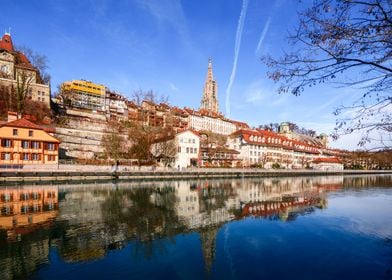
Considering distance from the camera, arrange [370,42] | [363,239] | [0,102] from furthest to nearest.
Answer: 1. [0,102]
2. [363,239]
3. [370,42]

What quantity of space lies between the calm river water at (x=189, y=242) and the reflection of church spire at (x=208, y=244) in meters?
0.04

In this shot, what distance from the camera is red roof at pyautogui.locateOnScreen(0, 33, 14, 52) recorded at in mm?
61916

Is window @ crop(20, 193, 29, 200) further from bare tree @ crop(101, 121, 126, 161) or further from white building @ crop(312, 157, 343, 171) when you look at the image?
white building @ crop(312, 157, 343, 171)

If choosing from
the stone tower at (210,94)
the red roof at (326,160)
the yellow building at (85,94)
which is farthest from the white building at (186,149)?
the stone tower at (210,94)

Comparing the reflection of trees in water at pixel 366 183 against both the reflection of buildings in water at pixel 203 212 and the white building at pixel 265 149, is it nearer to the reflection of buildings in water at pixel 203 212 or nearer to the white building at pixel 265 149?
the white building at pixel 265 149

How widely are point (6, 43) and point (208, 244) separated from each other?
7077 cm

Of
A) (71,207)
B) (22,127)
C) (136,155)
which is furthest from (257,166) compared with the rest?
(71,207)

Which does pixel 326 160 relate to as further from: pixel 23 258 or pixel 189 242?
pixel 23 258

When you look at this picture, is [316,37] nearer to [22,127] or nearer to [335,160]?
[22,127]

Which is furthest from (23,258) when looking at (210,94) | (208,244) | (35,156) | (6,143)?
(210,94)

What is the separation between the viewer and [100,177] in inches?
1753

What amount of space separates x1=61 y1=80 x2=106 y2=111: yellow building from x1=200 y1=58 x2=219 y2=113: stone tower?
68940 millimetres

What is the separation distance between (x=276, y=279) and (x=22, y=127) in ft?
143

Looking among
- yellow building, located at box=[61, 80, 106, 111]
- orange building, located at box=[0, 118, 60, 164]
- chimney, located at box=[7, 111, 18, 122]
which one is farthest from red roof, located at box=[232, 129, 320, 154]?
chimney, located at box=[7, 111, 18, 122]
